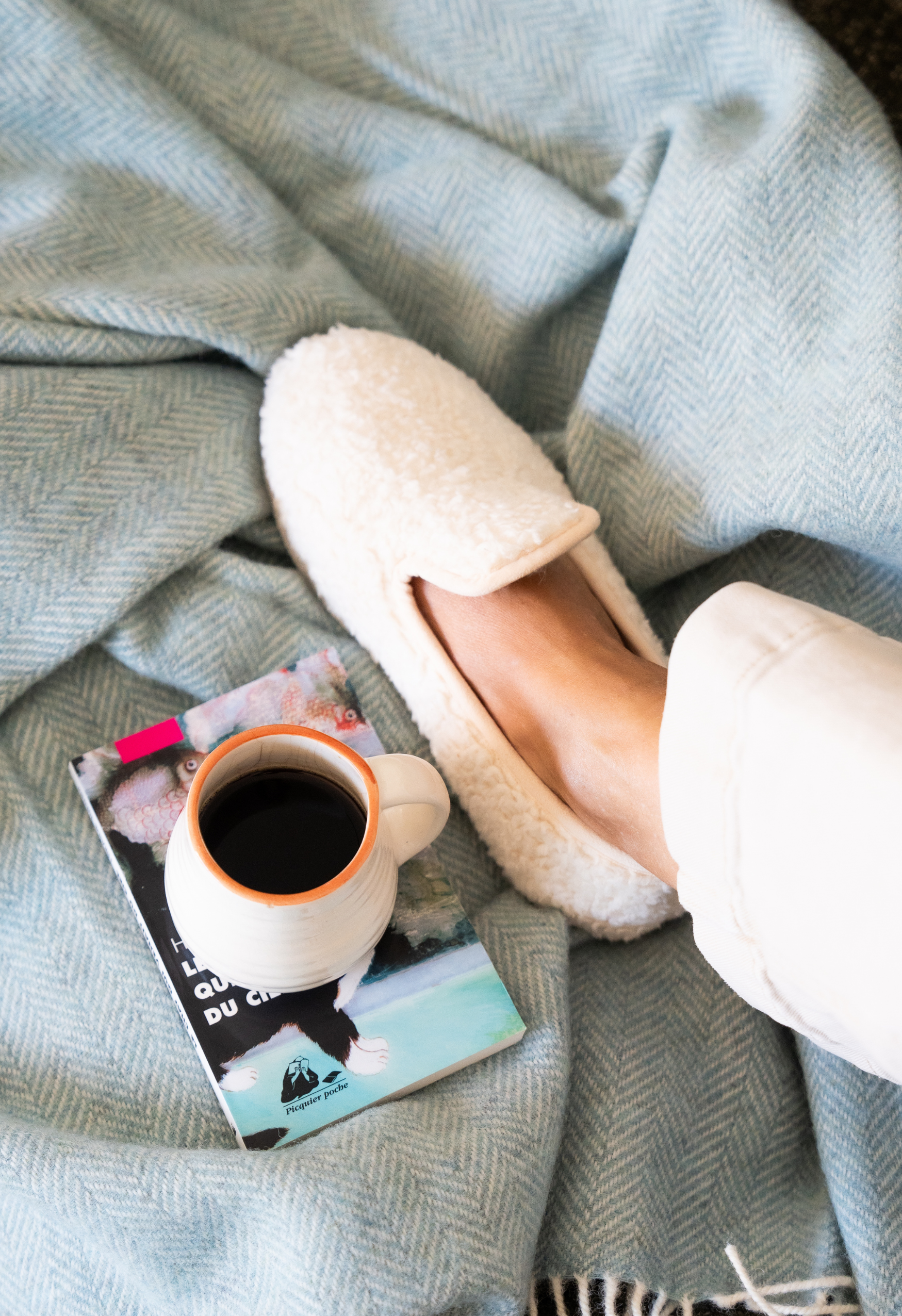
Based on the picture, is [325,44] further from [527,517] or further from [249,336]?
[527,517]

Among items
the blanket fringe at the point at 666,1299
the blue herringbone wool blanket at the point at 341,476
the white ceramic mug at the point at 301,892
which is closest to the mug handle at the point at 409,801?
the white ceramic mug at the point at 301,892

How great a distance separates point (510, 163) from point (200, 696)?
1.55ft

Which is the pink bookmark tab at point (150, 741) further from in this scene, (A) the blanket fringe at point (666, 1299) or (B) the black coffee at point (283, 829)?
(A) the blanket fringe at point (666, 1299)

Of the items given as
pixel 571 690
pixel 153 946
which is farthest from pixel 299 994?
pixel 571 690

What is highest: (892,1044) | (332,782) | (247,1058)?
(892,1044)

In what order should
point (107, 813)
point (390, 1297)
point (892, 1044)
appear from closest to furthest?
point (892, 1044) < point (390, 1297) < point (107, 813)

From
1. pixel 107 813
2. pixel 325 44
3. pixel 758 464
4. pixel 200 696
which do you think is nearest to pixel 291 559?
pixel 200 696

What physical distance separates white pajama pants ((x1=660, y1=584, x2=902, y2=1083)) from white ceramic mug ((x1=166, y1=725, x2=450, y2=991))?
144 mm

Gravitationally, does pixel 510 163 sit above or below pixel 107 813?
above

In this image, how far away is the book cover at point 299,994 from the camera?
1.71 ft

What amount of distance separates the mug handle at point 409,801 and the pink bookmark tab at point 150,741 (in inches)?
6.5

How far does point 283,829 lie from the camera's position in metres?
0.48

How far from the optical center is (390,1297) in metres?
0.46

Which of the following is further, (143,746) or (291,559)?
(291,559)
